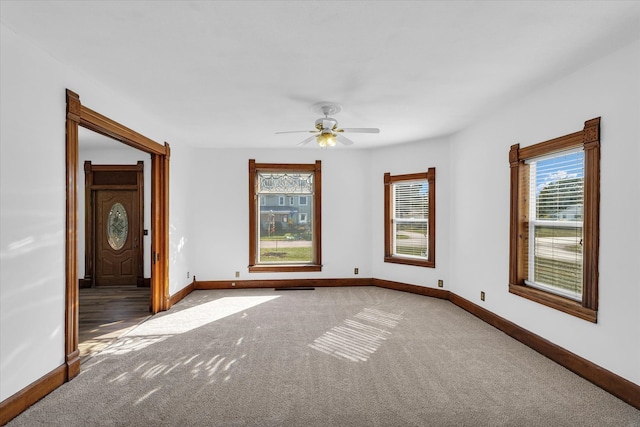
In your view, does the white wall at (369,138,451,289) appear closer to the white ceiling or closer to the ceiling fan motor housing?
the white ceiling

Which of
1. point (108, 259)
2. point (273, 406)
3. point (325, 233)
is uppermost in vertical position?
point (325, 233)

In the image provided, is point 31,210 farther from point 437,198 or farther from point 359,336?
point 437,198

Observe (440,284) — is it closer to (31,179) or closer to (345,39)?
(345,39)

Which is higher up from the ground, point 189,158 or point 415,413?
point 189,158

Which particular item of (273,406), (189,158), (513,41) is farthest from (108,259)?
(513,41)

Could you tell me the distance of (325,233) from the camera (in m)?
6.23

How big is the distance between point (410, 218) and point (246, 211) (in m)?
2.98

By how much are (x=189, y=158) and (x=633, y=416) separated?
6.13 m

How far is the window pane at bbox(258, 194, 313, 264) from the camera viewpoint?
20.6 feet

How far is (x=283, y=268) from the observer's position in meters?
6.14

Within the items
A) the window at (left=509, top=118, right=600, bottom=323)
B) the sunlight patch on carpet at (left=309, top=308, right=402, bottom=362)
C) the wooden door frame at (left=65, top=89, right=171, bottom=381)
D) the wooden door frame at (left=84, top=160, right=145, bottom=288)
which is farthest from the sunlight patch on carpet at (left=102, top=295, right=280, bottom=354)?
the window at (left=509, top=118, right=600, bottom=323)

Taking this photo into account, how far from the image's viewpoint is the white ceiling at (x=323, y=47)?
6.63 feet

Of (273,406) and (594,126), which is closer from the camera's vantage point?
(273,406)

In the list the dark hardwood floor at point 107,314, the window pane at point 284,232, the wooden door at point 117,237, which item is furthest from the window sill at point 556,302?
the wooden door at point 117,237
